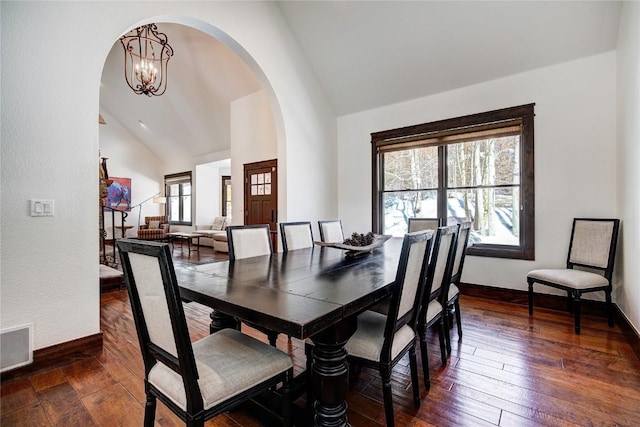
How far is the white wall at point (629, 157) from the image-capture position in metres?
2.37

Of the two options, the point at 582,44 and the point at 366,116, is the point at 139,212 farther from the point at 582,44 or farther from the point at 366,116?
the point at 582,44

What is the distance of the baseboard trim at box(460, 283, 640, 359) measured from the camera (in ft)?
8.26

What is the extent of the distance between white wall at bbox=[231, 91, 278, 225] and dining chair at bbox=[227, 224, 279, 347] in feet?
10.3

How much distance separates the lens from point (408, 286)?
4.98ft

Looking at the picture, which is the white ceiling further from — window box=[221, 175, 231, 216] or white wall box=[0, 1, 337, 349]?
window box=[221, 175, 231, 216]

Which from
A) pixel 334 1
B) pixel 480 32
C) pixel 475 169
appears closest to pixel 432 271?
pixel 475 169

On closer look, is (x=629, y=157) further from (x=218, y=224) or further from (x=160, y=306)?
(x=218, y=224)

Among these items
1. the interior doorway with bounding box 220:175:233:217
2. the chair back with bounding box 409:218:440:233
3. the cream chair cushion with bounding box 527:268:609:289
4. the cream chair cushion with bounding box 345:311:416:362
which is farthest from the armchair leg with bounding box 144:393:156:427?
the interior doorway with bounding box 220:175:233:217

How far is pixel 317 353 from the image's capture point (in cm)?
128

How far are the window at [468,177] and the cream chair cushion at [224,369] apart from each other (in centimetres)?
337

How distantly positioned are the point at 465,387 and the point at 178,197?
9.87 m

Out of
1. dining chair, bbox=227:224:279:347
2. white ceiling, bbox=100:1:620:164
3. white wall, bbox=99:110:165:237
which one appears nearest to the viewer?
dining chair, bbox=227:224:279:347

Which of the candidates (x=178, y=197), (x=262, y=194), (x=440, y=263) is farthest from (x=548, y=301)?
(x=178, y=197)

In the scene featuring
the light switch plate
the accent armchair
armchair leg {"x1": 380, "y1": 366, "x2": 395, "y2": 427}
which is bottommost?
armchair leg {"x1": 380, "y1": 366, "x2": 395, "y2": 427}
